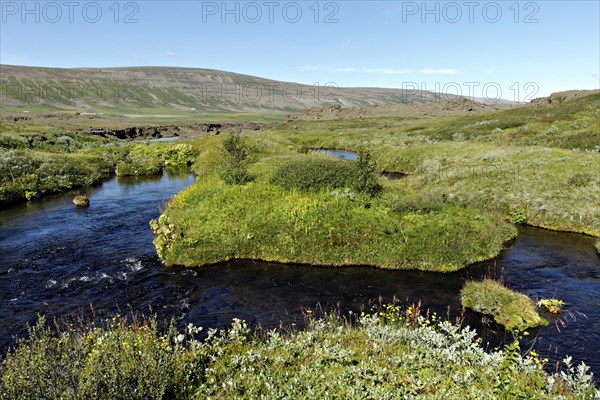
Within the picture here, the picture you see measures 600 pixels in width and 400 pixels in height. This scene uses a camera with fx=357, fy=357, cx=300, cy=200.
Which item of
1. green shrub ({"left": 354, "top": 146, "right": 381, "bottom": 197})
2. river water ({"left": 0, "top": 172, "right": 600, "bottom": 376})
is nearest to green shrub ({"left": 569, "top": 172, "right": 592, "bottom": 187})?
river water ({"left": 0, "top": 172, "right": 600, "bottom": 376})

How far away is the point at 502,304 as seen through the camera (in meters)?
15.3

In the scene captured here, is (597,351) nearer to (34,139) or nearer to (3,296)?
(3,296)

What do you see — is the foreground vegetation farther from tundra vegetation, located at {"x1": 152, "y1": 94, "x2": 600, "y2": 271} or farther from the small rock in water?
the small rock in water

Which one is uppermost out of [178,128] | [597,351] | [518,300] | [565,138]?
[178,128]

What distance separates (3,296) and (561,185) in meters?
38.6

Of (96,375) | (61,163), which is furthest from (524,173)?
(61,163)

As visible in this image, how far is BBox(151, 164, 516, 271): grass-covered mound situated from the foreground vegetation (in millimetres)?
9531

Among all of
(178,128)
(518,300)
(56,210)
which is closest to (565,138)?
(518,300)

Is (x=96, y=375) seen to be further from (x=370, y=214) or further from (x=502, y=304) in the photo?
(x=370, y=214)

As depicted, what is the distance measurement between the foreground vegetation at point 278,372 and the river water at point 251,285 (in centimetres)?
453

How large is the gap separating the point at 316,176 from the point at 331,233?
6.22 m

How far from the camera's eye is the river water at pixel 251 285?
1526 centimetres

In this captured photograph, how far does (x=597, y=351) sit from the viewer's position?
1297 cm

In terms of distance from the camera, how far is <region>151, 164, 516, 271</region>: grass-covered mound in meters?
20.7
